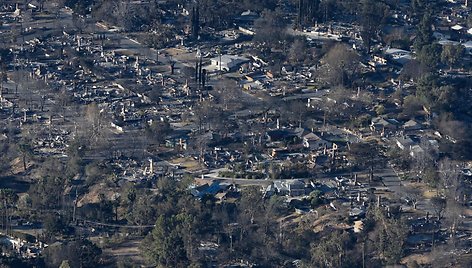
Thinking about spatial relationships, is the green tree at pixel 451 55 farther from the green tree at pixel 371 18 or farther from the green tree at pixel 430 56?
the green tree at pixel 371 18

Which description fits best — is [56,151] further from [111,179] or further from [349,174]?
[349,174]

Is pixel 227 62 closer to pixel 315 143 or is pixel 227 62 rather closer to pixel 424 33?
pixel 424 33

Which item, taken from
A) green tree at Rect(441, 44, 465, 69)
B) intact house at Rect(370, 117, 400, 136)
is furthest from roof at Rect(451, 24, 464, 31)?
intact house at Rect(370, 117, 400, 136)

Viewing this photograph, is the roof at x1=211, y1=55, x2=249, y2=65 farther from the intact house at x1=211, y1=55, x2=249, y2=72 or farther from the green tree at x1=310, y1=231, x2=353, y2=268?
the green tree at x1=310, y1=231, x2=353, y2=268

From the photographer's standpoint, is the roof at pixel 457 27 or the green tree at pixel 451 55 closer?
the green tree at pixel 451 55

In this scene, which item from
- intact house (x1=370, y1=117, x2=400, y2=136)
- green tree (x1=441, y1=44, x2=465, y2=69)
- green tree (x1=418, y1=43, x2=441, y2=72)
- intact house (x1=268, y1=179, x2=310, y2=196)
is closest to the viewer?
intact house (x1=268, y1=179, x2=310, y2=196)

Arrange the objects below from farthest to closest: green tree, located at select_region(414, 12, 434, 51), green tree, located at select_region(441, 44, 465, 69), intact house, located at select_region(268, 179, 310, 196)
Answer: green tree, located at select_region(414, 12, 434, 51), green tree, located at select_region(441, 44, 465, 69), intact house, located at select_region(268, 179, 310, 196)

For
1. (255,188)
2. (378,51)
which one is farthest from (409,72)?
(255,188)

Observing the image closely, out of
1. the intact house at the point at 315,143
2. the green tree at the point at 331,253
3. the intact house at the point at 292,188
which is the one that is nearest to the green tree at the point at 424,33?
the intact house at the point at 315,143
